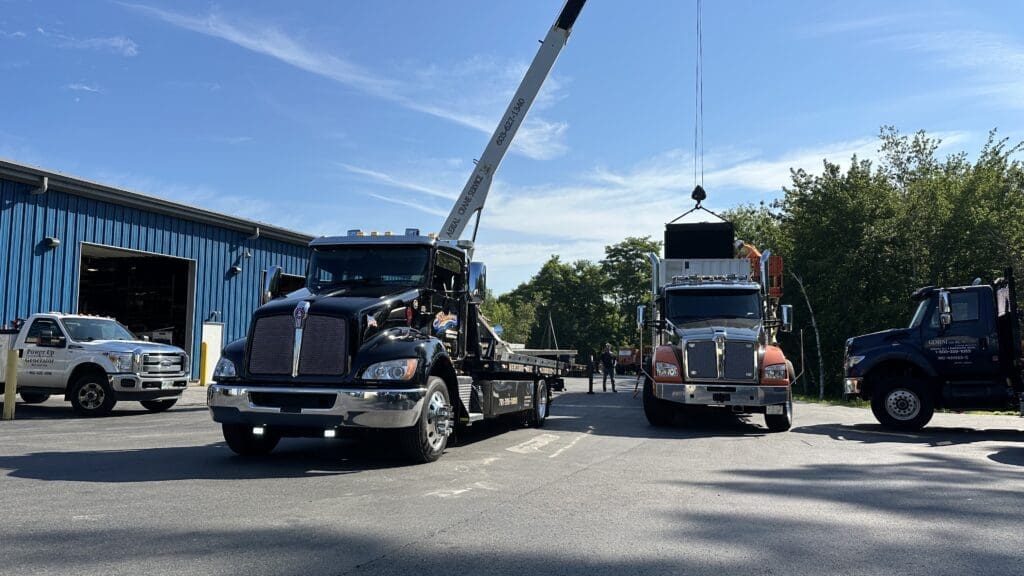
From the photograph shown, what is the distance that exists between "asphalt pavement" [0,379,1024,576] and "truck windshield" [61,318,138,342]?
181 inches

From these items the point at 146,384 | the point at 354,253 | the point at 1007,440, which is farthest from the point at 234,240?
the point at 1007,440

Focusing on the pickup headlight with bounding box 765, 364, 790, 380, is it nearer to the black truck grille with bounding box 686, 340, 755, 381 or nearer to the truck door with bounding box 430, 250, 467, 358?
the black truck grille with bounding box 686, 340, 755, 381

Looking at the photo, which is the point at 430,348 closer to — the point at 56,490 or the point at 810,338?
the point at 56,490

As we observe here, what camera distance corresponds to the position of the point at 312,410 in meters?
7.59

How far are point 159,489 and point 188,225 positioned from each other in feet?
66.4

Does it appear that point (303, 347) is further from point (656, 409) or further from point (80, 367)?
point (80, 367)

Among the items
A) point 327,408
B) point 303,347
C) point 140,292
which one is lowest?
point 327,408

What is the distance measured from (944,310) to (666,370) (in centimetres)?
505

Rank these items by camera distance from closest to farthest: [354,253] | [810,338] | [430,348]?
1. [430,348]
2. [354,253]
3. [810,338]

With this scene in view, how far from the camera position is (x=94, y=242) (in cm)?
2155

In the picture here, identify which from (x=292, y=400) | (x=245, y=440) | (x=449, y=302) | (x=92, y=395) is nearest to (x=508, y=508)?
(x=292, y=400)

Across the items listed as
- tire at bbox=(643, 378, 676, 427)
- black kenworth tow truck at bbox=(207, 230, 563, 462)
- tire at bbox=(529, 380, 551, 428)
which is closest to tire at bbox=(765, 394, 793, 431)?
tire at bbox=(643, 378, 676, 427)

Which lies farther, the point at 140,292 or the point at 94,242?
the point at 140,292

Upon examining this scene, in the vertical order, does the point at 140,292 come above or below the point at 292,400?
above
